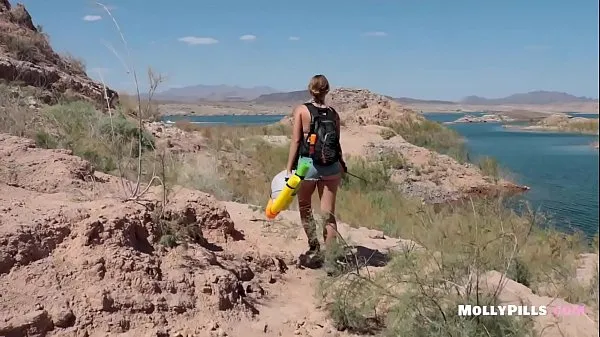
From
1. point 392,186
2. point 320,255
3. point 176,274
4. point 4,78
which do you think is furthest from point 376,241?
point 4,78

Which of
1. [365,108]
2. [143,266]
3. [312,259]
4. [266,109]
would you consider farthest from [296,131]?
[266,109]

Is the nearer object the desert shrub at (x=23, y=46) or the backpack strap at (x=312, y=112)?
the backpack strap at (x=312, y=112)

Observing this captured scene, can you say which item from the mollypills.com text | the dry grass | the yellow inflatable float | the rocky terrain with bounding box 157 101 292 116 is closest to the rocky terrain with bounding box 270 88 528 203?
the dry grass

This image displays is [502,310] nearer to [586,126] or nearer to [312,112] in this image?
[312,112]

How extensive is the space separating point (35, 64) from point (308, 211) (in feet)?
37.8

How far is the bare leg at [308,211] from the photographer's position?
5316 millimetres

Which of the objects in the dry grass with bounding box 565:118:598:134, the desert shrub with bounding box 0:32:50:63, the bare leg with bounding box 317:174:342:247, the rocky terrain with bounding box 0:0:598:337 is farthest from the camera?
the desert shrub with bounding box 0:32:50:63

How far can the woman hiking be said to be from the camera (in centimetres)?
528

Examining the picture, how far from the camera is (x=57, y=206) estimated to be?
4395 mm

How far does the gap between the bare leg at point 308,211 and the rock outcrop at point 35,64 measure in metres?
9.87

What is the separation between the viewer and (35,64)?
48.0 feet

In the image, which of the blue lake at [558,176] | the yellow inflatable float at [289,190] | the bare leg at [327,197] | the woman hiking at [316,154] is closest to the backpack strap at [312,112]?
the woman hiking at [316,154]

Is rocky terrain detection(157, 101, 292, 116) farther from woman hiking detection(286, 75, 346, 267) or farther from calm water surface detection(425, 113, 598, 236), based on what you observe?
woman hiking detection(286, 75, 346, 267)

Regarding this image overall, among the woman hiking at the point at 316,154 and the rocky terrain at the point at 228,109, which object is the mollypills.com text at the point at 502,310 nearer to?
the woman hiking at the point at 316,154
